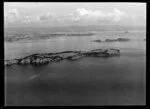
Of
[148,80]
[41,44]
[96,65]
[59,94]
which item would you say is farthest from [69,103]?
[148,80]

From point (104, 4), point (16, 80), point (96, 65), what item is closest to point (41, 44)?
point (16, 80)

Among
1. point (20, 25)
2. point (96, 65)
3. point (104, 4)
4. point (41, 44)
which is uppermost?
point (104, 4)

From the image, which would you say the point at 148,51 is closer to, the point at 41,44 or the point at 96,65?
the point at 96,65

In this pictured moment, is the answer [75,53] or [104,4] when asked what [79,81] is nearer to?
[75,53]

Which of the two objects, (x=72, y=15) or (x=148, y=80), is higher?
(x=72, y=15)
